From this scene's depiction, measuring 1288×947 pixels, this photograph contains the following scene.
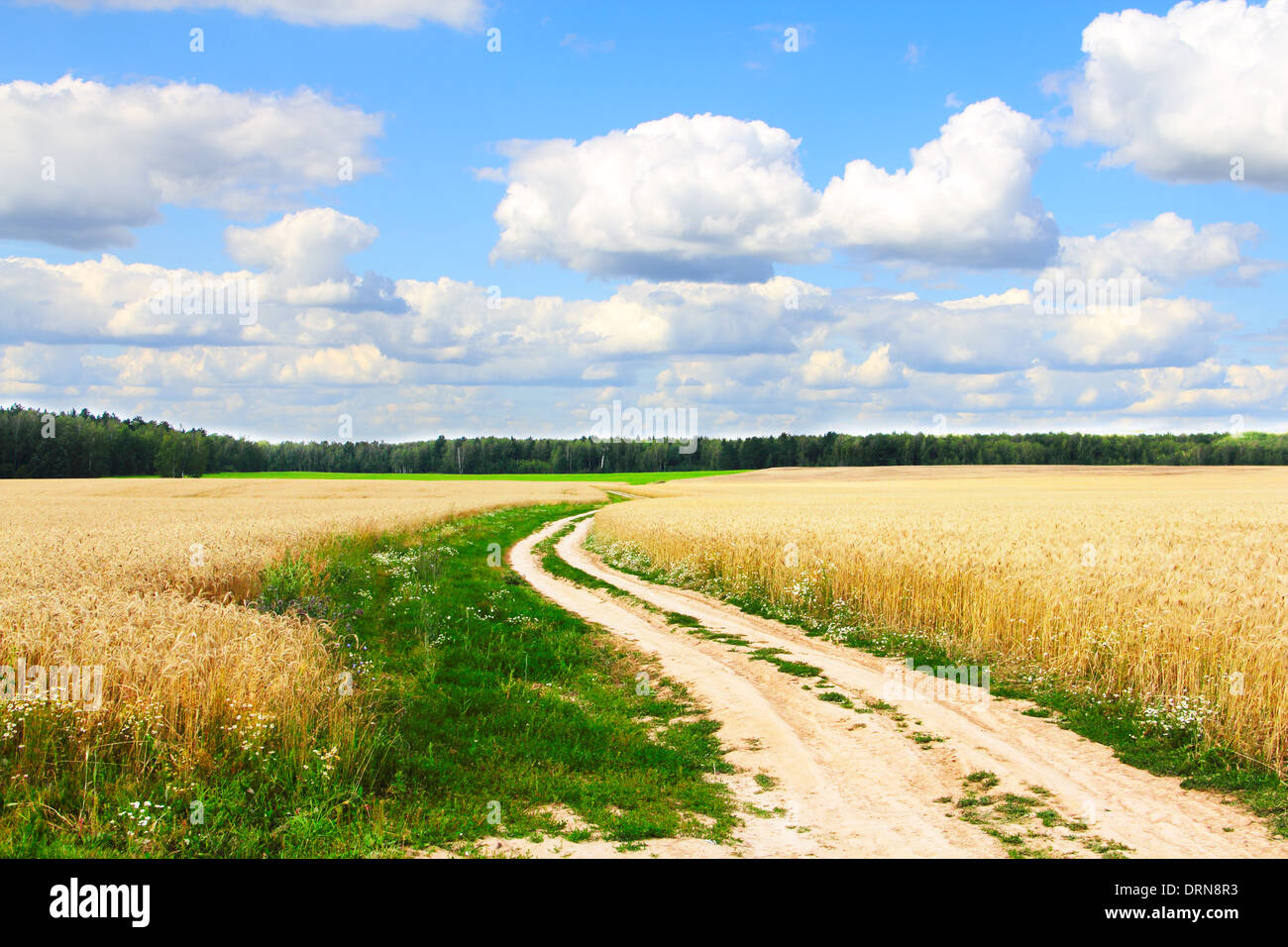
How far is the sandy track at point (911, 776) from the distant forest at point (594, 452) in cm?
13893

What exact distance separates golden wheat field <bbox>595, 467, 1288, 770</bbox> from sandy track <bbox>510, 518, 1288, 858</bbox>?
1449mm

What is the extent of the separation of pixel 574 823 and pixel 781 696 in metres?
5.48

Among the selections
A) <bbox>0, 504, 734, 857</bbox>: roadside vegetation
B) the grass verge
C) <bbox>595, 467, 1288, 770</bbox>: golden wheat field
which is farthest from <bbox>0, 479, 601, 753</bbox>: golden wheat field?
<bbox>595, 467, 1288, 770</bbox>: golden wheat field

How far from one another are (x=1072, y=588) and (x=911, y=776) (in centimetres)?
639

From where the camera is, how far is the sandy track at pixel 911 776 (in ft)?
22.9

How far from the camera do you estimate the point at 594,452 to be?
19262 cm

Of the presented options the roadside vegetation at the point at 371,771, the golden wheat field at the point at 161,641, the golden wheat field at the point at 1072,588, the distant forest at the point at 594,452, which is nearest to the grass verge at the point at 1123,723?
the golden wheat field at the point at 1072,588

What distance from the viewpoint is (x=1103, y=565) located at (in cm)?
1467

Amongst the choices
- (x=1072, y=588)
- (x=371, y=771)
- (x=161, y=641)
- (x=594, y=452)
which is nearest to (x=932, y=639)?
(x=1072, y=588)

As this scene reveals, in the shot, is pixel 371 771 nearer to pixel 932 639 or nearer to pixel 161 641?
pixel 161 641

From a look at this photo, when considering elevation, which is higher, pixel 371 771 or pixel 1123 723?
pixel 371 771

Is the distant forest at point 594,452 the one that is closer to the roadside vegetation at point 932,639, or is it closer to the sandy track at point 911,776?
the roadside vegetation at point 932,639
